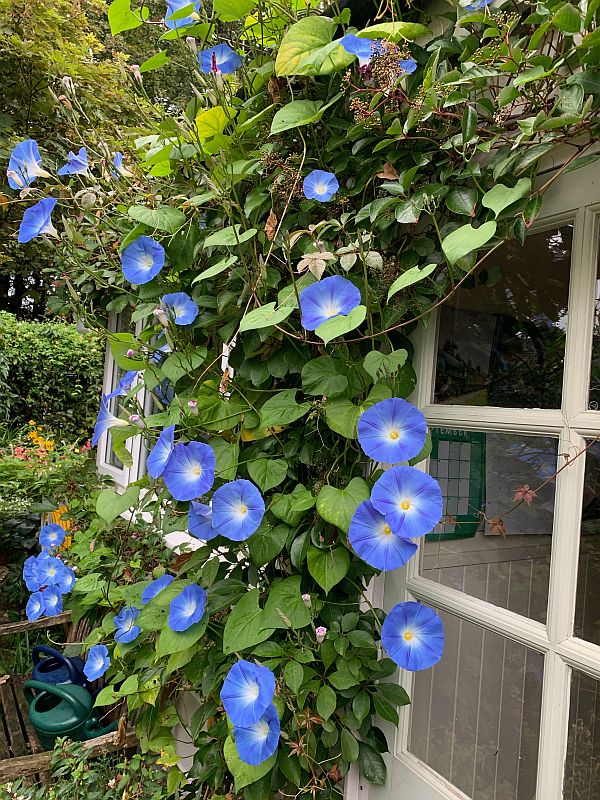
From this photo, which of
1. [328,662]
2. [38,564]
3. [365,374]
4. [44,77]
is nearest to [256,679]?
[328,662]

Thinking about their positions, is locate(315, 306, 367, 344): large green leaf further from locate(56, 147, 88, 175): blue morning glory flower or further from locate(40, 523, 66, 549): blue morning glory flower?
locate(40, 523, 66, 549): blue morning glory flower

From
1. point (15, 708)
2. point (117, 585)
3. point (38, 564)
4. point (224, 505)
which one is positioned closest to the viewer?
point (224, 505)

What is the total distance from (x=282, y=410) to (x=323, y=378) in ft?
0.35

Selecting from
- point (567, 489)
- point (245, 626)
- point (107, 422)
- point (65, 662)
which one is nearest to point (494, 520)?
point (567, 489)

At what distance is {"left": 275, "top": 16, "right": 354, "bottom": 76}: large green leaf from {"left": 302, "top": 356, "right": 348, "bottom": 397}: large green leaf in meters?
0.48

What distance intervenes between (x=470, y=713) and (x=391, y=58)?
1104 millimetres

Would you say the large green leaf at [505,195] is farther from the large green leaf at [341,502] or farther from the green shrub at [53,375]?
the green shrub at [53,375]

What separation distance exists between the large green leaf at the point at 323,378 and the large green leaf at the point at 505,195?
0.36 meters

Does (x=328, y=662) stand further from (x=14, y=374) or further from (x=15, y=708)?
(x=14, y=374)

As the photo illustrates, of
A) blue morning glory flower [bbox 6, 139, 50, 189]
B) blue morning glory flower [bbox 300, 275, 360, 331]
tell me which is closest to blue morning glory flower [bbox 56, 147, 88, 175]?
blue morning glory flower [bbox 6, 139, 50, 189]

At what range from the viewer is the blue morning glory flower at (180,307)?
1.15 m

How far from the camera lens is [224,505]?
1.00m

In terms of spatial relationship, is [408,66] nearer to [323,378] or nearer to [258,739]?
[323,378]

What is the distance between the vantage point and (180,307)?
46.1 inches
